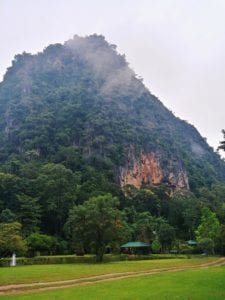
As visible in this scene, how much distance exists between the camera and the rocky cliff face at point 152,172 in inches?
5172

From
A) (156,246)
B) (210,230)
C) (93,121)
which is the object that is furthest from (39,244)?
(93,121)

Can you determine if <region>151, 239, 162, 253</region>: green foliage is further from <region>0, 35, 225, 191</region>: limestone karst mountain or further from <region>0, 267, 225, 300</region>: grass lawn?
<region>0, 267, 225, 300</region>: grass lawn

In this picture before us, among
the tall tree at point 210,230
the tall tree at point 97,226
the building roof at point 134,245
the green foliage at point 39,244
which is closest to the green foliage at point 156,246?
the building roof at point 134,245

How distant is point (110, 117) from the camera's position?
146 metres

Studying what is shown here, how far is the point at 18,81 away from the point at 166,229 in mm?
112792

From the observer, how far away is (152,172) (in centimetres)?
13875

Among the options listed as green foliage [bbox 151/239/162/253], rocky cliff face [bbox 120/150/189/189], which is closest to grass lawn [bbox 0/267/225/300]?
green foliage [bbox 151/239/162/253]

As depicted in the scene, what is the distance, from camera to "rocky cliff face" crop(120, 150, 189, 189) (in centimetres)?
13138

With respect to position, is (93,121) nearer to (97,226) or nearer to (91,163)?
(91,163)

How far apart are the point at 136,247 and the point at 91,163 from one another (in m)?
47.4

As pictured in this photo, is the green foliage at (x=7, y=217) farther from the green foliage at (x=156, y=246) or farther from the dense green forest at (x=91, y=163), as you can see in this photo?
the green foliage at (x=156, y=246)

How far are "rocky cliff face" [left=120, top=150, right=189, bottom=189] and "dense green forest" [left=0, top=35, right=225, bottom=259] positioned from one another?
0.43 m

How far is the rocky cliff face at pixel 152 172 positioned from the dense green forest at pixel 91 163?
0.43 m

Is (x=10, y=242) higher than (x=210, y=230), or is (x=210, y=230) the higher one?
(x=210, y=230)
